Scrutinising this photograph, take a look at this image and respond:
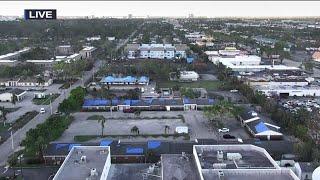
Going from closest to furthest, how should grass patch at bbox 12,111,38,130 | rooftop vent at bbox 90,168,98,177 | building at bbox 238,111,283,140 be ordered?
1. rooftop vent at bbox 90,168,98,177
2. building at bbox 238,111,283,140
3. grass patch at bbox 12,111,38,130

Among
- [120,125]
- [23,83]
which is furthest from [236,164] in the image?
[23,83]

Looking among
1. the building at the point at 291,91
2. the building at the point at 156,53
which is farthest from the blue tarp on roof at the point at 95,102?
the building at the point at 156,53

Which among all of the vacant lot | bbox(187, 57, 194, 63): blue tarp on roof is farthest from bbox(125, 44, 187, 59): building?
the vacant lot

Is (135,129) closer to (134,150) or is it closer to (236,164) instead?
(134,150)

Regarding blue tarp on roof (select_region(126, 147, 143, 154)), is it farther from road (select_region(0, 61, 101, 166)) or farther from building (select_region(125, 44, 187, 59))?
building (select_region(125, 44, 187, 59))

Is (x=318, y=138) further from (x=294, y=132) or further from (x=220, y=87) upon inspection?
(x=220, y=87)

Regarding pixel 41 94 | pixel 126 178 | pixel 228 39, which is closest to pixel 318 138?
pixel 126 178
